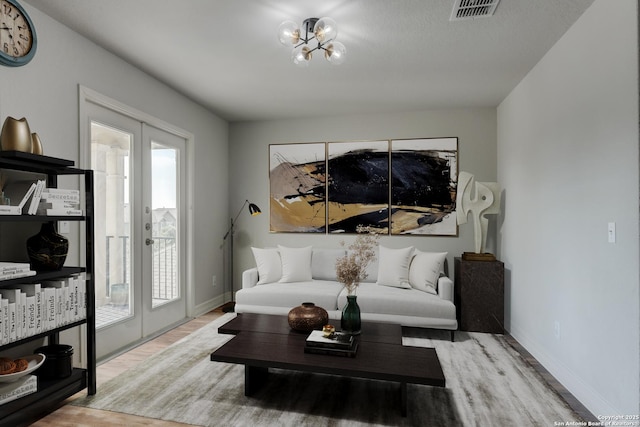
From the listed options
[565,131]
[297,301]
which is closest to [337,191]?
[297,301]

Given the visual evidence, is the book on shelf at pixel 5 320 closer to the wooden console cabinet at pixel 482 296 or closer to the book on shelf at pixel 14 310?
the book on shelf at pixel 14 310

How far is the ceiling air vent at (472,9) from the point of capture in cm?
222

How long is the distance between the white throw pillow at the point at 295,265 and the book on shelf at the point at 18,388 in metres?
2.34

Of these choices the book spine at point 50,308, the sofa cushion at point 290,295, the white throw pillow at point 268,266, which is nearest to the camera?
the book spine at point 50,308

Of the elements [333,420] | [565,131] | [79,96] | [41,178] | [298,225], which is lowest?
[333,420]

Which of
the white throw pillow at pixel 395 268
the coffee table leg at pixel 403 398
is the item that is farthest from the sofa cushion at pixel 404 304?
the coffee table leg at pixel 403 398

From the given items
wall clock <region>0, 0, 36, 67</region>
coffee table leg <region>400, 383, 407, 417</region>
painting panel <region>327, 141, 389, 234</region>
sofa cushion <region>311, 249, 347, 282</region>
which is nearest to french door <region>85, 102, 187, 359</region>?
wall clock <region>0, 0, 36, 67</region>

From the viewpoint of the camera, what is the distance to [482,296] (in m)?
3.65

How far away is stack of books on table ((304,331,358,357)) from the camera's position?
217 centimetres

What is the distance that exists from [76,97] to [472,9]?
2866 mm

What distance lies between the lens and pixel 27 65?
2.28 m

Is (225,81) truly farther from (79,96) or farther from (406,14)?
(406,14)

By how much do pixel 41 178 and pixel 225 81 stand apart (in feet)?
6.05

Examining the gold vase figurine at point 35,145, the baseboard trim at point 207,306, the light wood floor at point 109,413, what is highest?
the gold vase figurine at point 35,145
